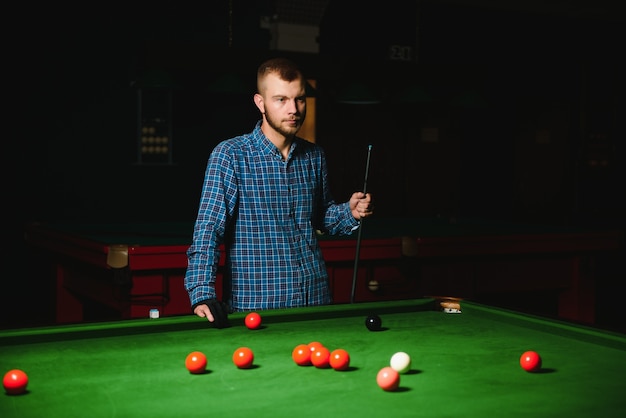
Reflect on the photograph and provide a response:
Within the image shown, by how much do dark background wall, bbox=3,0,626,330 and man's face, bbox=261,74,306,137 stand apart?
8.88ft

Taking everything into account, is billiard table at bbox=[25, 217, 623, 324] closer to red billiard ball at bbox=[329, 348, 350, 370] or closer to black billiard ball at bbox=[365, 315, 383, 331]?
black billiard ball at bbox=[365, 315, 383, 331]

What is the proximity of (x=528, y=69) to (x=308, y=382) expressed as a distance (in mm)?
8044

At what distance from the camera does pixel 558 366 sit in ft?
6.16

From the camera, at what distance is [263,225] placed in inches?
106

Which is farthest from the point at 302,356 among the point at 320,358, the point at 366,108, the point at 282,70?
the point at 366,108

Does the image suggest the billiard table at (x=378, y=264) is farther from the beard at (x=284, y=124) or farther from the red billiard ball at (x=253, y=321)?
the red billiard ball at (x=253, y=321)

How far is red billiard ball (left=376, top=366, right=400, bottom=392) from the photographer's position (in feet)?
5.21

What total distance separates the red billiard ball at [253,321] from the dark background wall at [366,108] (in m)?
3.19

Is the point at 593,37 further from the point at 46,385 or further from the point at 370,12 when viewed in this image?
the point at 46,385

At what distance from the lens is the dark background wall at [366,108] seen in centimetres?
677

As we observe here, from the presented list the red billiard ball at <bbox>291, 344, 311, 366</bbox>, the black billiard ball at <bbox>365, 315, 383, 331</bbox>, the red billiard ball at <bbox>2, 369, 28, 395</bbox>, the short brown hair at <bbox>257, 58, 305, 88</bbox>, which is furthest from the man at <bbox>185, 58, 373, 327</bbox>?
the red billiard ball at <bbox>2, 369, 28, 395</bbox>

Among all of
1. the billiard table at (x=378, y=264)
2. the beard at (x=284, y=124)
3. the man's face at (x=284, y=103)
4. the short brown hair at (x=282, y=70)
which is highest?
the short brown hair at (x=282, y=70)

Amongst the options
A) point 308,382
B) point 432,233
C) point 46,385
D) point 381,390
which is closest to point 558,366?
point 381,390

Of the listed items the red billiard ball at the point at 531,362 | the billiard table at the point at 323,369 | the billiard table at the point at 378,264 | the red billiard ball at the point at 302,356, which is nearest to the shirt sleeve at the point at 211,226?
the billiard table at the point at 323,369
